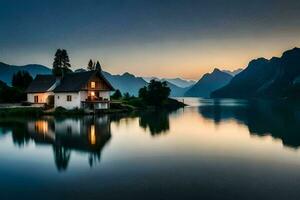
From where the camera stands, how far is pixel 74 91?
2466 inches

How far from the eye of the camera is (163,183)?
14.5 m

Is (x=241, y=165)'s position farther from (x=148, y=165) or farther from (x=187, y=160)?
(x=148, y=165)

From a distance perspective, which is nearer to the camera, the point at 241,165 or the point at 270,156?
the point at 241,165

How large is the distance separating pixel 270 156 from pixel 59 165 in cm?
1401

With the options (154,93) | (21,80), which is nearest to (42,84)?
(21,80)

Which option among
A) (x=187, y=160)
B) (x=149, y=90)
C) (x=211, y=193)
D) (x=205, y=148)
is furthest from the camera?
(x=149, y=90)

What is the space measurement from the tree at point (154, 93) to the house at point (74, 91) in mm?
26657

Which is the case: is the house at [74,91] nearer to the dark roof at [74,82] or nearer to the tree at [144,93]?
the dark roof at [74,82]

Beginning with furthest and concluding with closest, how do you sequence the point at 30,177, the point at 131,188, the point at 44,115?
the point at 44,115 → the point at 30,177 → the point at 131,188

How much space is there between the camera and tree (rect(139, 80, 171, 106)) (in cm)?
9381

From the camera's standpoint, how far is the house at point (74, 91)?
6316 centimetres

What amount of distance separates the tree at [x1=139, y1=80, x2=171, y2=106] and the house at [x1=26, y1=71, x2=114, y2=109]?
→ 2666 cm

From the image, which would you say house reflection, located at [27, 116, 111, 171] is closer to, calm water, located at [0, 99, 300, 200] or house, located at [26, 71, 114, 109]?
calm water, located at [0, 99, 300, 200]

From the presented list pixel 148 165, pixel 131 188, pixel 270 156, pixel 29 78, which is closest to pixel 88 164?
pixel 148 165
